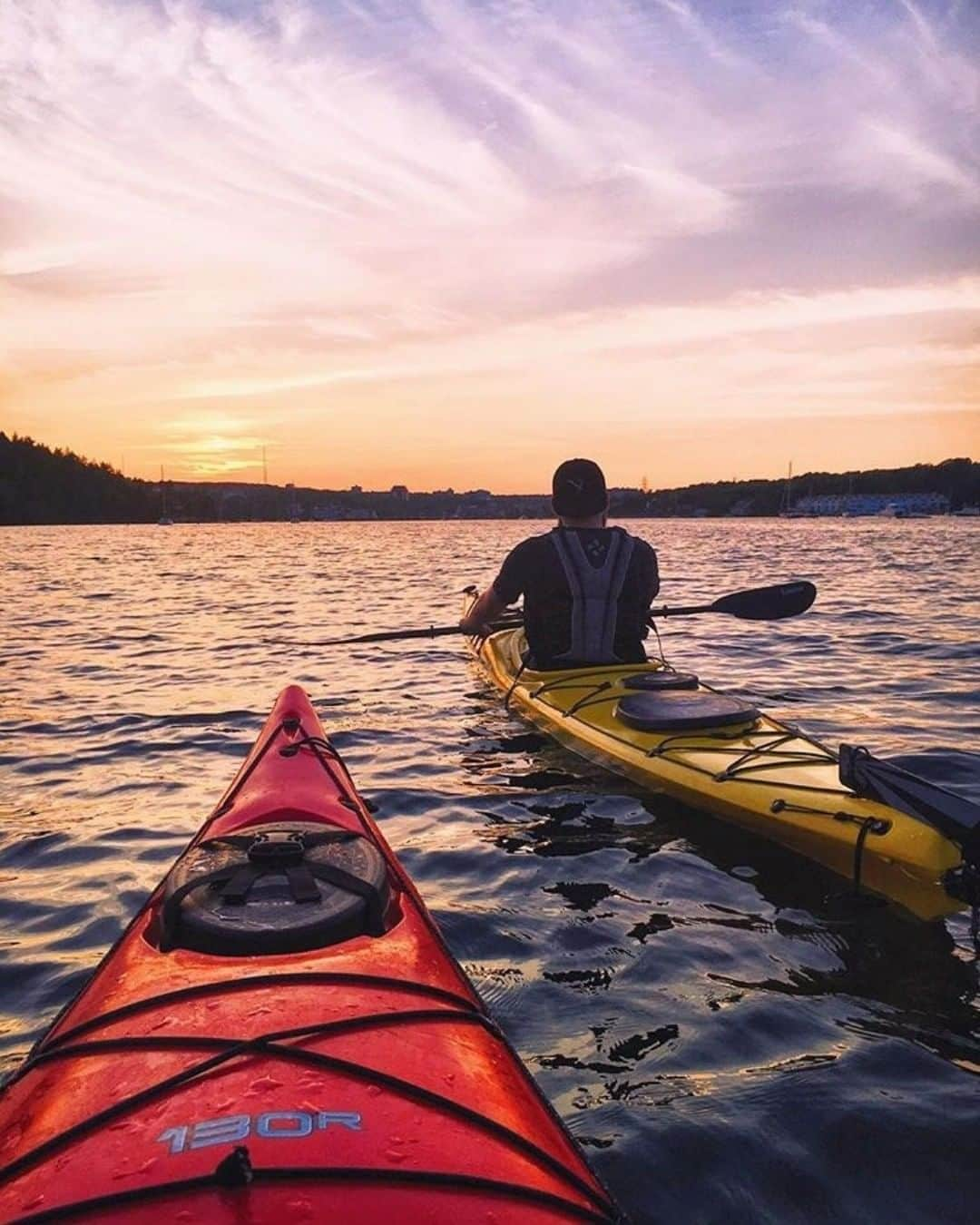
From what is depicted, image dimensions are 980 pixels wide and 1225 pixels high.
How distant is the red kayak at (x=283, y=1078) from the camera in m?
1.71

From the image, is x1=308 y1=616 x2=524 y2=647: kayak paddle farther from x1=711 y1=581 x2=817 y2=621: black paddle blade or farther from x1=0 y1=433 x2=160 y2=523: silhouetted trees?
x1=0 y1=433 x2=160 y2=523: silhouetted trees

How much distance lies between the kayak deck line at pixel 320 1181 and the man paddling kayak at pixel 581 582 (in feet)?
15.7

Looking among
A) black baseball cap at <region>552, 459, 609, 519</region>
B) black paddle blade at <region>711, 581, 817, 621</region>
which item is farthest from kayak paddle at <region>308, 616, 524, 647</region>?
black paddle blade at <region>711, 581, 817, 621</region>

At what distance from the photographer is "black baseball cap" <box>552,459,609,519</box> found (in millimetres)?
6379

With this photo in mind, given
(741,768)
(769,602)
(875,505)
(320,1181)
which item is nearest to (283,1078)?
(320,1181)

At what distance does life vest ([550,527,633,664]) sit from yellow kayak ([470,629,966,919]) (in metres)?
0.15

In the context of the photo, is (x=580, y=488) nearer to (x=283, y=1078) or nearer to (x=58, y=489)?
(x=283, y=1078)

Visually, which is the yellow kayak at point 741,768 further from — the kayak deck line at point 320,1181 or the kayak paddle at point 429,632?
the kayak deck line at point 320,1181

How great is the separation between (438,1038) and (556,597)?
455 cm

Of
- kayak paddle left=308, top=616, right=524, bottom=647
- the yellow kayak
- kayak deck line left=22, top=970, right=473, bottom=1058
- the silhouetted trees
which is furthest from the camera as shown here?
the silhouetted trees

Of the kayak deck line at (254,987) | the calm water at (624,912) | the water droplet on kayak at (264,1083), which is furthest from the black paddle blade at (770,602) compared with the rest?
the water droplet on kayak at (264,1083)

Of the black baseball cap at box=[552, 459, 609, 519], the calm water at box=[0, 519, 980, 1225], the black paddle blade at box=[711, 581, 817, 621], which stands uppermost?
the black baseball cap at box=[552, 459, 609, 519]

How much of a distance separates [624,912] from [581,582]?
2.69 m

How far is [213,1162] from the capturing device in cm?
175
